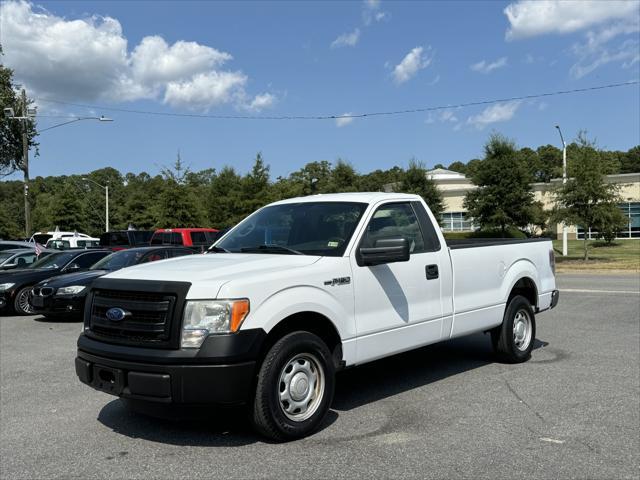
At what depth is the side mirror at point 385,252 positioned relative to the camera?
5.09 metres

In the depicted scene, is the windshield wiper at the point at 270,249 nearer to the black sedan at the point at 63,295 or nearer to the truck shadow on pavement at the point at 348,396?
the truck shadow on pavement at the point at 348,396

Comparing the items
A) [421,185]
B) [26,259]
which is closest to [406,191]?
[421,185]

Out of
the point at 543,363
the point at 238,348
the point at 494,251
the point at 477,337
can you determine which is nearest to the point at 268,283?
the point at 238,348

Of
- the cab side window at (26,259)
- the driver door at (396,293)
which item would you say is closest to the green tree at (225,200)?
the cab side window at (26,259)

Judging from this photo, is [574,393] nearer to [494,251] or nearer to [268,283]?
[494,251]

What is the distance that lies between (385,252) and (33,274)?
36.3 feet

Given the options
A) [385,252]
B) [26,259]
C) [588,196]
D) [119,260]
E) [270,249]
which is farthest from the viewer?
[588,196]

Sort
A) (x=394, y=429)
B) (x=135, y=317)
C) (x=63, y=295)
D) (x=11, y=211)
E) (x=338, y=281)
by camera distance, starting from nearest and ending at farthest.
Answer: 1. (x=135, y=317)
2. (x=394, y=429)
3. (x=338, y=281)
4. (x=63, y=295)
5. (x=11, y=211)

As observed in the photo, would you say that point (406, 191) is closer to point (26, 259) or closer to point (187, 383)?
point (26, 259)

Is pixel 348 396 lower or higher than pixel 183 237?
lower

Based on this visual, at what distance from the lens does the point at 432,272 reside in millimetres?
5922

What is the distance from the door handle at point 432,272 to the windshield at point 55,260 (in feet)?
35.0

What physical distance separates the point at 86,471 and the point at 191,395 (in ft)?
2.72

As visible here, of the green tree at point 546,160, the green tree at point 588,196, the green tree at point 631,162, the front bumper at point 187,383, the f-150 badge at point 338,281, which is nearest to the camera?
the front bumper at point 187,383
